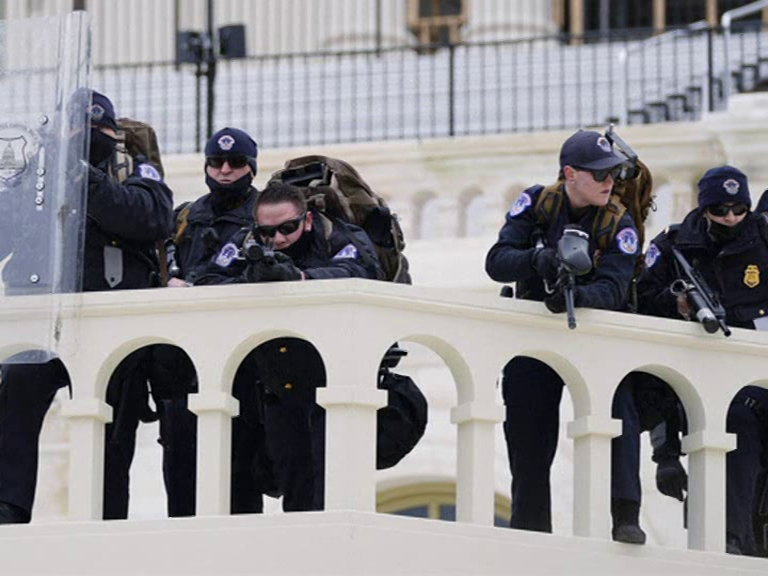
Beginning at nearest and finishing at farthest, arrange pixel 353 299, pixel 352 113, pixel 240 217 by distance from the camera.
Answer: pixel 353 299, pixel 240 217, pixel 352 113

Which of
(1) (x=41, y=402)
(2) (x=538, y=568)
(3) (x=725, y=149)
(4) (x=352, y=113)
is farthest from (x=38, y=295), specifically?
(4) (x=352, y=113)

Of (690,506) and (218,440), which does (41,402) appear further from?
(690,506)

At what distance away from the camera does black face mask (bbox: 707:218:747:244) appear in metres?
14.2

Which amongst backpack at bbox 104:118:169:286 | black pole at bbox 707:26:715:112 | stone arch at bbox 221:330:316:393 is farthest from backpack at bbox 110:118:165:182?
black pole at bbox 707:26:715:112

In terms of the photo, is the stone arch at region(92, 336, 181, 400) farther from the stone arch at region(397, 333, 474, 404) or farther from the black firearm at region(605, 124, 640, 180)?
the black firearm at region(605, 124, 640, 180)

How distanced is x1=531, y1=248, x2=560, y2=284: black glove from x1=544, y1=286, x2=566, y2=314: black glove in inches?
1.8

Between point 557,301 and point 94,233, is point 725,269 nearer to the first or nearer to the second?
point 557,301

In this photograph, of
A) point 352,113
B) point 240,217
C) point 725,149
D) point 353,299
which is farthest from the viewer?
point 352,113

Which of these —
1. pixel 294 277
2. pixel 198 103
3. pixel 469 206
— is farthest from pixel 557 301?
pixel 198 103

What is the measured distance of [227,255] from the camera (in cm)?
1375

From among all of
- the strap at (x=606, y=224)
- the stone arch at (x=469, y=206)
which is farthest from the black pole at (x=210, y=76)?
the strap at (x=606, y=224)

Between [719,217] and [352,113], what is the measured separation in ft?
29.7

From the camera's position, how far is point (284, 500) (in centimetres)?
1365

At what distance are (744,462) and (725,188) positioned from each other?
1085 mm
